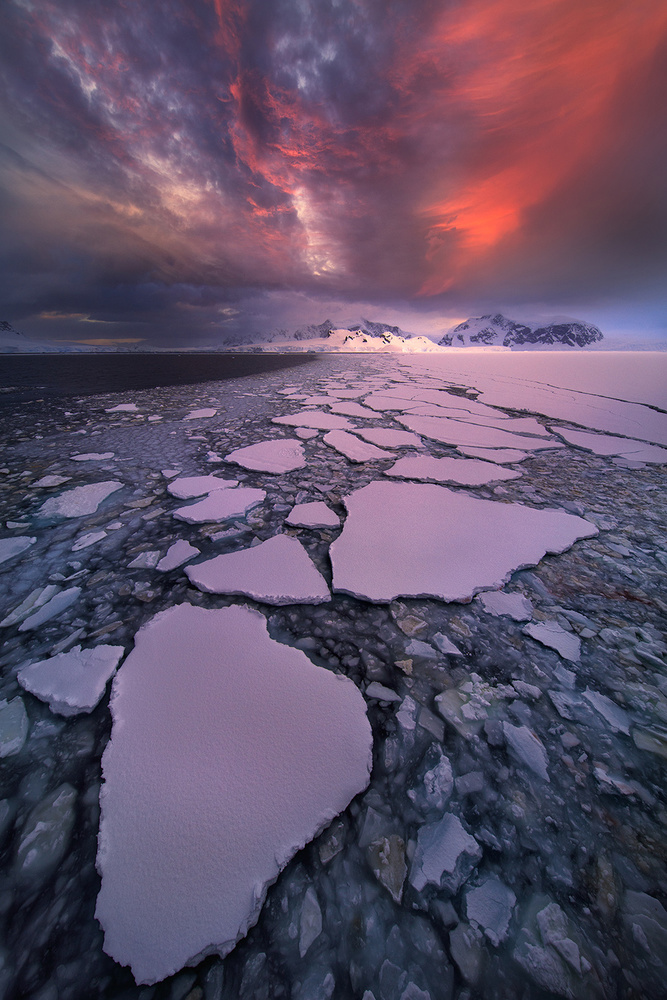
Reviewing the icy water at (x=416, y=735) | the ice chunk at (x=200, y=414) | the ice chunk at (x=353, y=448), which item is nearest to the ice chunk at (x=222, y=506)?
the icy water at (x=416, y=735)

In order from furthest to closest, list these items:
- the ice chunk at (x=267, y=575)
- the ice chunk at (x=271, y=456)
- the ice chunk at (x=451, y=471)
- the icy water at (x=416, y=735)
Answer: the ice chunk at (x=271, y=456) → the ice chunk at (x=451, y=471) → the ice chunk at (x=267, y=575) → the icy water at (x=416, y=735)

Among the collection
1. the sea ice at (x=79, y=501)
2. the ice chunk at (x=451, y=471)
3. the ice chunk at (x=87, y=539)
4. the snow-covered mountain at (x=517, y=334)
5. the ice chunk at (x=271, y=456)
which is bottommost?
the ice chunk at (x=87, y=539)

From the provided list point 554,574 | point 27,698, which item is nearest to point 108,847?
point 27,698

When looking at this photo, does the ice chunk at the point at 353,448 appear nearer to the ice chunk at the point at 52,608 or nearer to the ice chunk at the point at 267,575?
the ice chunk at the point at 267,575

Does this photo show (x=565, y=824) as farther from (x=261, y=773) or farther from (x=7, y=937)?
(x=7, y=937)

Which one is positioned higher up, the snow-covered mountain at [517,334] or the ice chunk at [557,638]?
the snow-covered mountain at [517,334]

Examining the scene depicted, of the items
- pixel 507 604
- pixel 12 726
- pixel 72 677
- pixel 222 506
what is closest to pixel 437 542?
pixel 507 604

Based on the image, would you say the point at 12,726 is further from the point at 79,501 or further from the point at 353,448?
the point at 353,448

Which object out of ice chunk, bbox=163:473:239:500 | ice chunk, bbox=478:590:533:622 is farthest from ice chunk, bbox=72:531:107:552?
ice chunk, bbox=478:590:533:622
